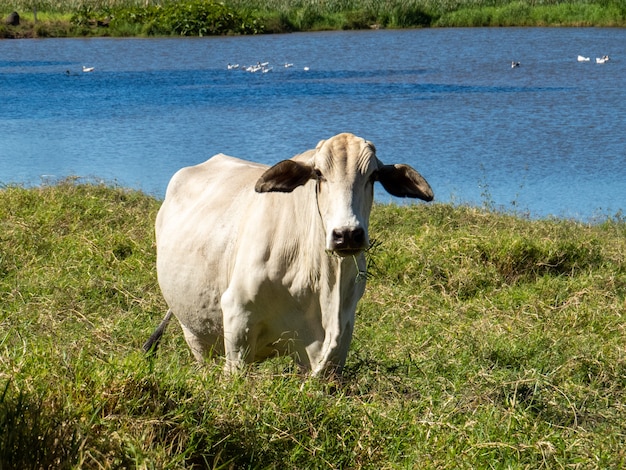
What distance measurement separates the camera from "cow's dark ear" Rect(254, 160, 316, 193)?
4363mm

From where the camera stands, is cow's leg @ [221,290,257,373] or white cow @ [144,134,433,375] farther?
cow's leg @ [221,290,257,373]

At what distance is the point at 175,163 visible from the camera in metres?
13.9

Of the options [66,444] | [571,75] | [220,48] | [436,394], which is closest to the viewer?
[66,444]

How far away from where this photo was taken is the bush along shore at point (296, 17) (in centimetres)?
3391

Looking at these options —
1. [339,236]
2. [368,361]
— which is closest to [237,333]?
[368,361]

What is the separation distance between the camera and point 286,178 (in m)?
4.40

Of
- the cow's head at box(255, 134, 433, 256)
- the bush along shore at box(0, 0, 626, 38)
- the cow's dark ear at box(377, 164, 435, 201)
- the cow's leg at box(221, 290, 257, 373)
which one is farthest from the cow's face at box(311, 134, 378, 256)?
the bush along shore at box(0, 0, 626, 38)

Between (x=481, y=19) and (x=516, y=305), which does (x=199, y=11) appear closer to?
(x=481, y=19)

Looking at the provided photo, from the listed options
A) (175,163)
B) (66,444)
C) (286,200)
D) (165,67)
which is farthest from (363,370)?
(165,67)

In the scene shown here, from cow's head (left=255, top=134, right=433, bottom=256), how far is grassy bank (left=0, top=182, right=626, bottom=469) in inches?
24.2

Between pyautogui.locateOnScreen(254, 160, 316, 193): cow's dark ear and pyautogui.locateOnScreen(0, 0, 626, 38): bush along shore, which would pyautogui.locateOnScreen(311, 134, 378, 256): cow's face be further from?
pyautogui.locateOnScreen(0, 0, 626, 38): bush along shore

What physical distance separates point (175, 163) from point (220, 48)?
1727 cm

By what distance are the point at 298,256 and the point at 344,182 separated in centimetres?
47

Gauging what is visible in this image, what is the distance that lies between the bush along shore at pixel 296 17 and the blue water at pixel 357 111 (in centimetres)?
305
